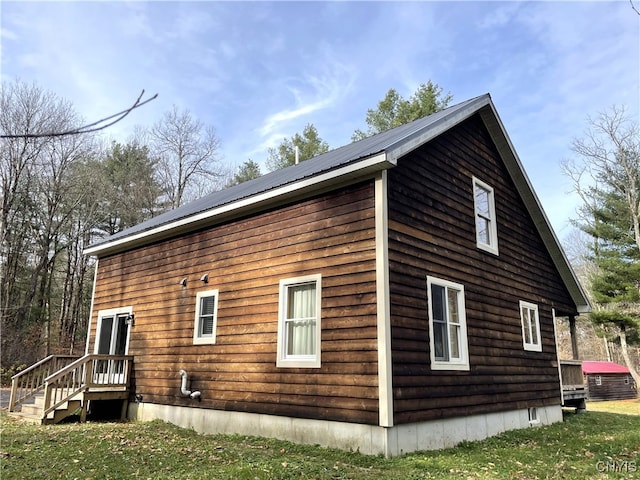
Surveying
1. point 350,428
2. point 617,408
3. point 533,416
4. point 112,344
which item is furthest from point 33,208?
point 617,408

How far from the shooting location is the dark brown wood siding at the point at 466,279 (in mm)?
7434

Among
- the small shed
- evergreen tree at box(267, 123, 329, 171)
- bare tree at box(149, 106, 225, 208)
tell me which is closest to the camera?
the small shed

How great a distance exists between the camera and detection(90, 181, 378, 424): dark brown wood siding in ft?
23.6

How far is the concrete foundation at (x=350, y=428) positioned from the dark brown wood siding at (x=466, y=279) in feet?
0.76

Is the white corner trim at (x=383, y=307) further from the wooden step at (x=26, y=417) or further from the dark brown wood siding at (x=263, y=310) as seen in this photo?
the wooden step at (x=26, y=417)

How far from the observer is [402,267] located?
754cm

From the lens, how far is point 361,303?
723 cm

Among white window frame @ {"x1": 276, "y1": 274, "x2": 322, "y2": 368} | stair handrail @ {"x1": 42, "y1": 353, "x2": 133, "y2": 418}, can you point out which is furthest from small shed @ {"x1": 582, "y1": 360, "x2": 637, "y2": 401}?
stair handrail @ {"x1": 42, "y1": 353, "x2": 133, "y2": 418}

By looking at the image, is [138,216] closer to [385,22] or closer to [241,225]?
[241,225]

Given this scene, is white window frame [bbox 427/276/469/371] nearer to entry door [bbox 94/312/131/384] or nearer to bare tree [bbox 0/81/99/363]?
entry door [bbox 94/312/131/384]

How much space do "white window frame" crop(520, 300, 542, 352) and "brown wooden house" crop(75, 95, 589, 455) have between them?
75mm

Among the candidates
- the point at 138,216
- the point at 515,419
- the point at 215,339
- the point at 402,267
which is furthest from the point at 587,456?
the point at 138,216

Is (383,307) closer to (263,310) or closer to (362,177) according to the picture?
(362,177)

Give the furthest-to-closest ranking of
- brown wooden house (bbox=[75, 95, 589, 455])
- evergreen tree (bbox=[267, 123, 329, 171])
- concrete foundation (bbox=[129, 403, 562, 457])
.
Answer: evergreen tree (bbox=[267, 123, 329, 171])
brown wooden house (bbox=[75, 95, 589, 455])
concrete foundation (bbox=[129, 403, 562, 457])
